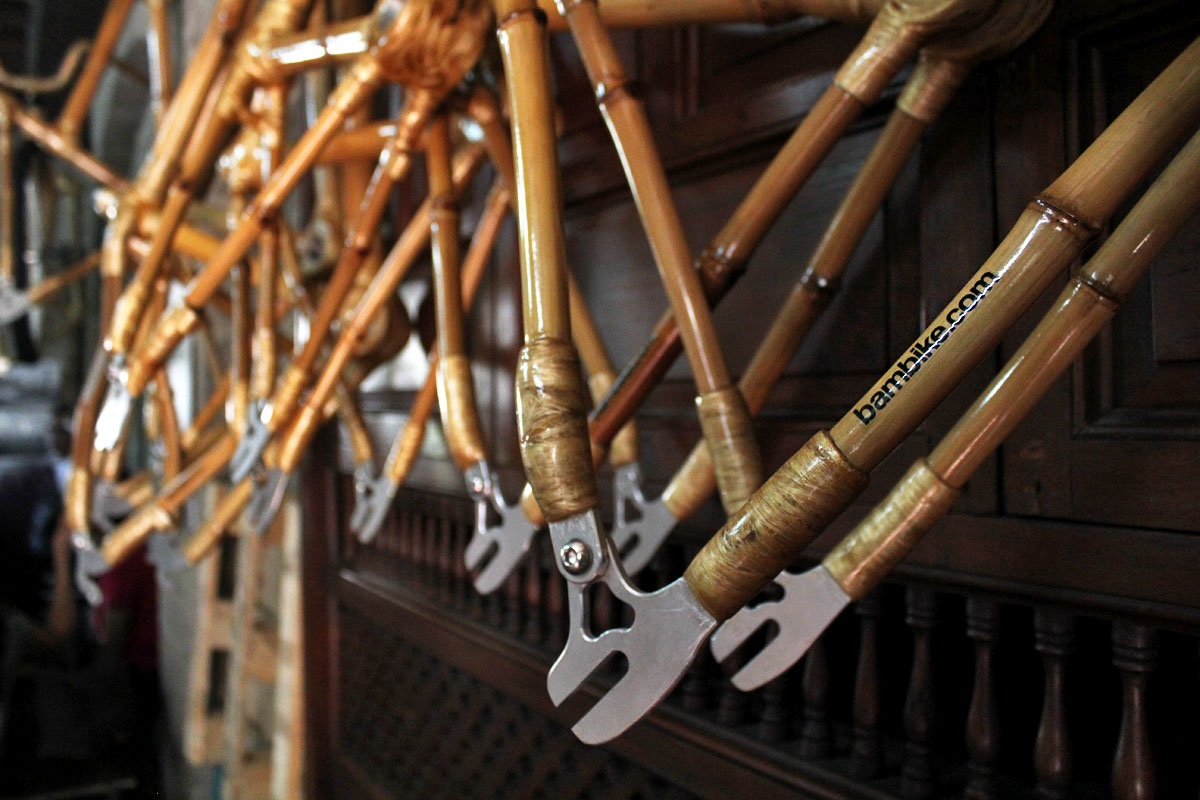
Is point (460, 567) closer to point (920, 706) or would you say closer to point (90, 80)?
point (920, 706)

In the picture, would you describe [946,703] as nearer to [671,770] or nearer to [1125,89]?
[671,770]

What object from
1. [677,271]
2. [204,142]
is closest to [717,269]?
[677,271]

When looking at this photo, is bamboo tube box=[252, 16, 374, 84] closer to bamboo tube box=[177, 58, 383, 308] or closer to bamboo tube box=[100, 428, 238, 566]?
bamboo tube box=[177, 58, 383, 308]

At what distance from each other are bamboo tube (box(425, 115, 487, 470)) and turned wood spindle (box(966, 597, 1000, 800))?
397 millimetres

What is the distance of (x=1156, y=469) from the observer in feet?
1.59

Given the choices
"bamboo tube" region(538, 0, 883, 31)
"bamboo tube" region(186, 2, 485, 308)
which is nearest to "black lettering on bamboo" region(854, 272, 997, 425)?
"bamboo tube" region(538, 0, 883, 31)

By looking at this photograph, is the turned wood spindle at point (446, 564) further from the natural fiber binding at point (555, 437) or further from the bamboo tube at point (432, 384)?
the natural fiber binding at point (555, 437)

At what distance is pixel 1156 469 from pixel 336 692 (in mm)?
1484

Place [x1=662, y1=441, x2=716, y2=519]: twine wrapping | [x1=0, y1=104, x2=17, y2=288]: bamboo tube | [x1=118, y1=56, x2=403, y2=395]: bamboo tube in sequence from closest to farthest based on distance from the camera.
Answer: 1. [x1=662, y1=441, x2=716, y2=519]: twine wrapping
2. [x1=118, y1=56, x2=403, y2=395]: bamboo tube
3. [x1=0, y1=104, x2=17, y2=288]: bamboo tube

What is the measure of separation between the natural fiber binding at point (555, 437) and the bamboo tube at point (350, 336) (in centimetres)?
45

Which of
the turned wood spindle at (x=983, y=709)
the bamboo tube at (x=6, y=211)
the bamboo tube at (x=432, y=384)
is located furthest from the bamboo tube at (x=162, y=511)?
the bamboo tube at (x=6, y=211)

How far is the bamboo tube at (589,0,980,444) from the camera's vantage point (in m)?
A: 0.47

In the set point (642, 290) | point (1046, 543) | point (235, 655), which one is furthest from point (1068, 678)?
point (235, 655)

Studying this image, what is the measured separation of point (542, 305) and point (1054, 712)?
0.40m
